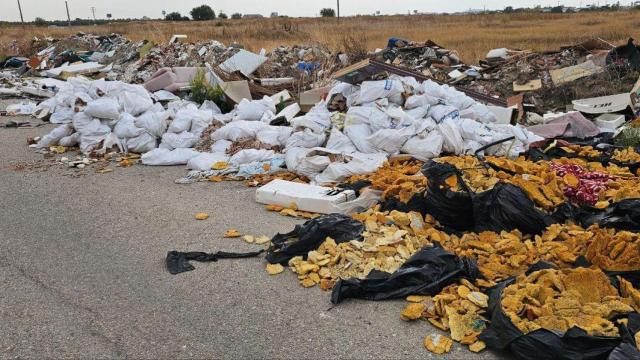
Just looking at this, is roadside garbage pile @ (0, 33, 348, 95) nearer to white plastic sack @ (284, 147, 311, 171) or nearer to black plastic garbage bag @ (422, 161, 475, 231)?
white plastic sack @ (284, 147, 311, 171)

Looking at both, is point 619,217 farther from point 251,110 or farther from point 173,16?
point 173,16

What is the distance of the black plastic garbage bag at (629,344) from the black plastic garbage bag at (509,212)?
120 cm

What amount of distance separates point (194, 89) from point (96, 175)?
13.4 feet

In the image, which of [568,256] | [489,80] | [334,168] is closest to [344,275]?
[568,256]

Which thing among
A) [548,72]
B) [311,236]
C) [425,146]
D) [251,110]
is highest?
[548,72]

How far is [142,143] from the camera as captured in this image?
→ 7.47 metres

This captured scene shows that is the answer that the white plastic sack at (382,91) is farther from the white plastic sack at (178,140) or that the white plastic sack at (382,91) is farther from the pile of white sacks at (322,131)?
the white plastic sack at (178,140)

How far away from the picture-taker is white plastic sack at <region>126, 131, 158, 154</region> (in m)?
7.47

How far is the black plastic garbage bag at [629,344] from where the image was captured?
241cm

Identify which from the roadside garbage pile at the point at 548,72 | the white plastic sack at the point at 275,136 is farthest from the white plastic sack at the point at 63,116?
the roadside garbage pile at the point at 548,72

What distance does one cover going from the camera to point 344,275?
11.7 ft

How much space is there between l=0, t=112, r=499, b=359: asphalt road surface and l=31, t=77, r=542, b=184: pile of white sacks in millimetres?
1246

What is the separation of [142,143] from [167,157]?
2.47 ft

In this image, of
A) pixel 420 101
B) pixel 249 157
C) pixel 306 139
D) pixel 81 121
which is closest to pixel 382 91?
pixel 420 101
